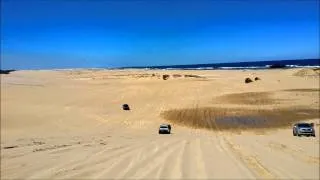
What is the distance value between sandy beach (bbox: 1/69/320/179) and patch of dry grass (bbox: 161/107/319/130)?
11 cm

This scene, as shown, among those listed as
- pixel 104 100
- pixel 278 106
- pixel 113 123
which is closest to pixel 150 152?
pixel 113 123

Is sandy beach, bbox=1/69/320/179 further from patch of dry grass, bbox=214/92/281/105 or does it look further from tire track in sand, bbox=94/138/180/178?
patch of dry grass, bbox=214/92/281/105

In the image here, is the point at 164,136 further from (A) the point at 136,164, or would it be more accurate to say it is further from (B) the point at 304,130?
(A) the point at 136,164

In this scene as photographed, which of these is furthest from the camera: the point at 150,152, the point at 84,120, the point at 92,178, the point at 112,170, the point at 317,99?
the point at 317,99

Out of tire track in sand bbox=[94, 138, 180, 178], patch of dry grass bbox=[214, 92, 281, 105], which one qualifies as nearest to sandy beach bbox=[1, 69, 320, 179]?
tire track in sand bbox=[94, 138, 180, 178]

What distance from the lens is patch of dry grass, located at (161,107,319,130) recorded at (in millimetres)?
47625

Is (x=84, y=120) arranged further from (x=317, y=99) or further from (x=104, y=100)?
(x=317, y=99)

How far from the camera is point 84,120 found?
49.6 meters

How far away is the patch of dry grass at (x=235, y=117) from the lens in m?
47.6

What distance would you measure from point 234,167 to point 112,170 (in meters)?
4.52

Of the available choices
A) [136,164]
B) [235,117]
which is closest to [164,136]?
[235,117]

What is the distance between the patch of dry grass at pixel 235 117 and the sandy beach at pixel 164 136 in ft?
0.36

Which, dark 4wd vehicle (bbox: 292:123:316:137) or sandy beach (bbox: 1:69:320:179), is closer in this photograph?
sandy beach (bbox: 1:69:320:179)

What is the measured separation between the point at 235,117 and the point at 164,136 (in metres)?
18.0
